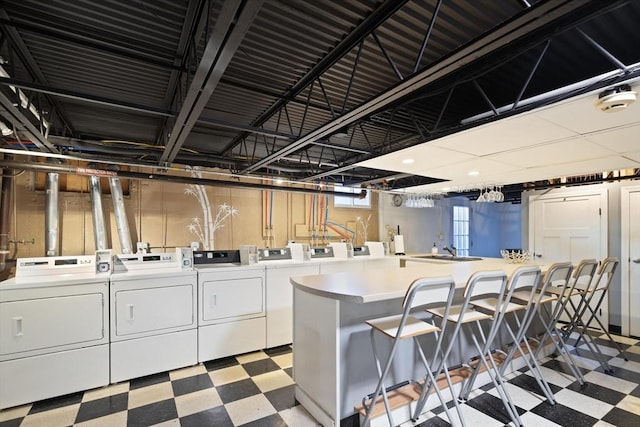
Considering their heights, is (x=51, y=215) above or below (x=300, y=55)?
below

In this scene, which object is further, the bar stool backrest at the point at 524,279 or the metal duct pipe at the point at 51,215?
the metal duct pipe at the point at 51,215

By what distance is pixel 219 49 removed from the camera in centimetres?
153

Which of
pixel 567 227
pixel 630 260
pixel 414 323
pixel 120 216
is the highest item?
pixel 120 216

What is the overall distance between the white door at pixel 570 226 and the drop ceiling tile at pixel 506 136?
A: 3.02 meters

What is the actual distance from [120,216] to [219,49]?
3507 mm

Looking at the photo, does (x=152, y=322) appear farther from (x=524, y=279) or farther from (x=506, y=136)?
(x=506, y=136)

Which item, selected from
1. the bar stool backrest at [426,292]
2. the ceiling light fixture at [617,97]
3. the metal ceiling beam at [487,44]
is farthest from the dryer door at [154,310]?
the ceiling light fixture at [617,97]

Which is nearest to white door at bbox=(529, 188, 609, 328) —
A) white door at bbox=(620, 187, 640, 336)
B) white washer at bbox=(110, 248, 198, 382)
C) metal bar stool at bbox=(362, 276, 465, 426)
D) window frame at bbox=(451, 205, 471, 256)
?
white door at bbox=(620, 187, 640, 336)

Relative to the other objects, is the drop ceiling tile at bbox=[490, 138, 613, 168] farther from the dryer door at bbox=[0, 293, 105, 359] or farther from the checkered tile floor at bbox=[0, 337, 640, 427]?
the dryer door at bbox=[0, 293, 105, 359]

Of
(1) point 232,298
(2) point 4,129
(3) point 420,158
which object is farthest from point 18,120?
(3) point 420,158

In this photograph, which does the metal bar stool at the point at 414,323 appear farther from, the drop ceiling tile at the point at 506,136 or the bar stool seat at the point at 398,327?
the drop ceiling tile at the point at 506,136

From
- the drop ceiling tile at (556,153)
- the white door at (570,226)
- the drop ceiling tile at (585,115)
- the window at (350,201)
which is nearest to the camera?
the drop ceiling tile at (585,115)

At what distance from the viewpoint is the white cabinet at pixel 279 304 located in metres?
3.84

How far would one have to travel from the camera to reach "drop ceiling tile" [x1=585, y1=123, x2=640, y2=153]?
91.9 inches
